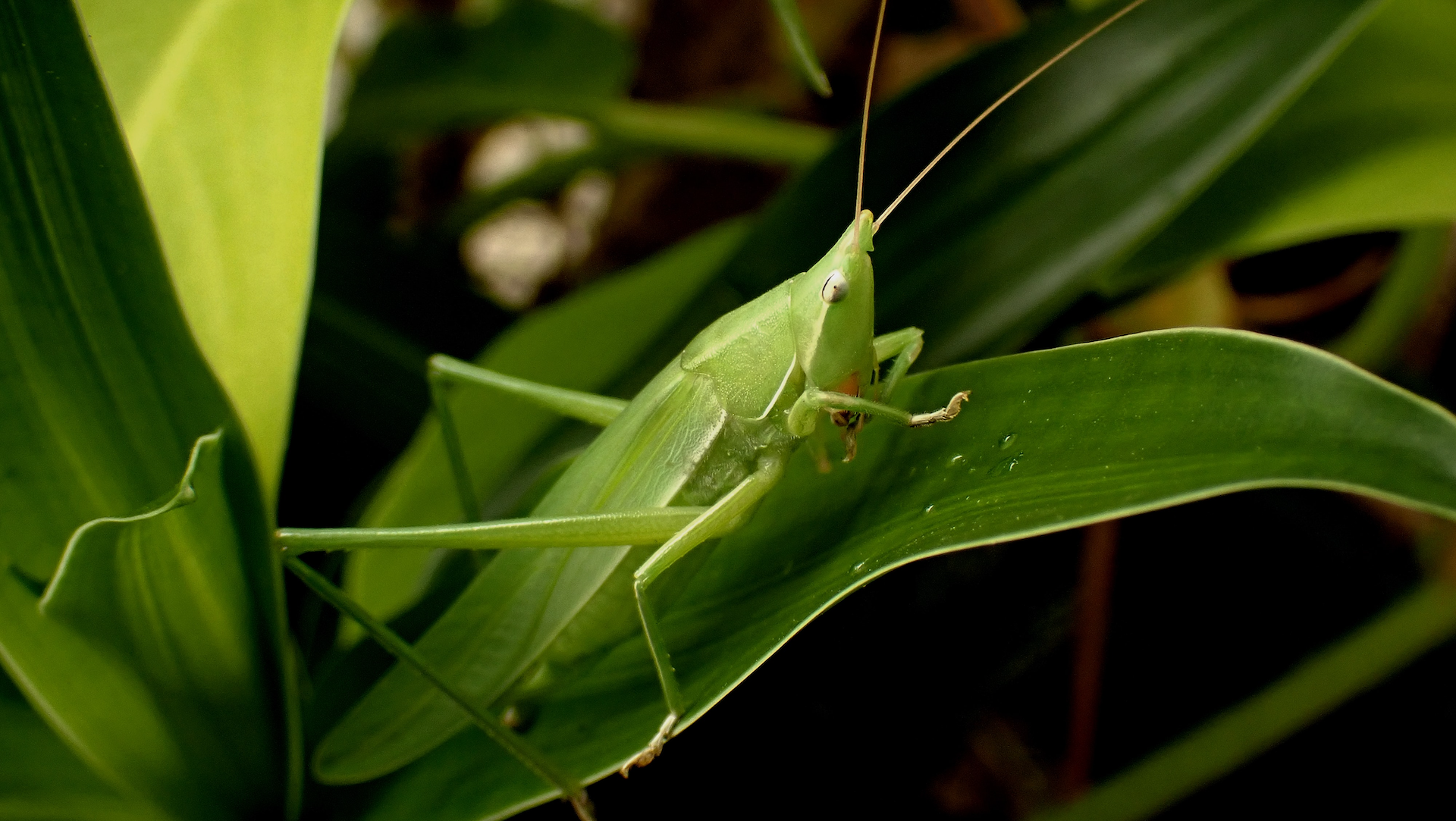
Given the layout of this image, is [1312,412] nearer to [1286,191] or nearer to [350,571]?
[1286,191]

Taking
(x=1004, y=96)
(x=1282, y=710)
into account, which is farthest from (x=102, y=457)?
(x=1282, y=710)

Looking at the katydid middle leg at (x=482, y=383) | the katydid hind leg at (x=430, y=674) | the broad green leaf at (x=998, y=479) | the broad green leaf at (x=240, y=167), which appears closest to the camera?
the broad green leaf at (x=998, y=479)

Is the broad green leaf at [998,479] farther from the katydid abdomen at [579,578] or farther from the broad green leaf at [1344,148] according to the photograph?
the broad green leaf at [1344,148]

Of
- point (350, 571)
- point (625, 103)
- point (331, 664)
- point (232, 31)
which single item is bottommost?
point (331, 664)

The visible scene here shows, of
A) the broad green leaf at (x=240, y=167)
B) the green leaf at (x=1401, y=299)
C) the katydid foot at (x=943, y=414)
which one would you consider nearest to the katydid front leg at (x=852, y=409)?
the katydid foot at (x=943, y=414)

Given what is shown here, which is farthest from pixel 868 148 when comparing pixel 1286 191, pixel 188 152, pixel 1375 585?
pixel 1375 585

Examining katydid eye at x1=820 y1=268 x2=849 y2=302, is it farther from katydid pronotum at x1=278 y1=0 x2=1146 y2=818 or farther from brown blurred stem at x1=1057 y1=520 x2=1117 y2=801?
brown blurred stem at x1=1057 y1=520 x2=1117 y2=801
